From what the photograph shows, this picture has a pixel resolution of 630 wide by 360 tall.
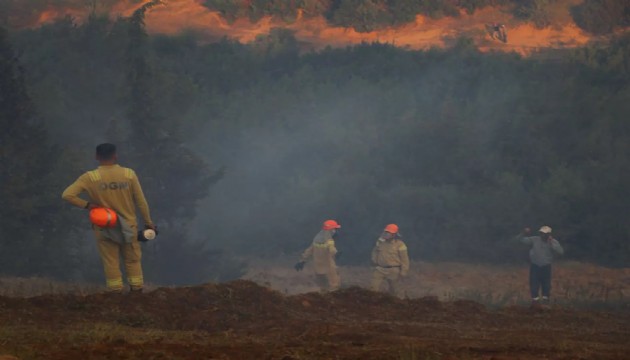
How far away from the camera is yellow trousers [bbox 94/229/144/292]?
12906mm

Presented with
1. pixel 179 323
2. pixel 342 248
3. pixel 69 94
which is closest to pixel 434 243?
pixel 342 248

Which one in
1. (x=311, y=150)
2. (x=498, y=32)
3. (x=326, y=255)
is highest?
(x=498, y=32)

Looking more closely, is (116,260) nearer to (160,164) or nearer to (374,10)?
(160,164)

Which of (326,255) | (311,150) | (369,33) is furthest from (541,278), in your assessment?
(369,33)

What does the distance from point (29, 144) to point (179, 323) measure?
15.3 metres

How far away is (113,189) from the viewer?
12.9 meters

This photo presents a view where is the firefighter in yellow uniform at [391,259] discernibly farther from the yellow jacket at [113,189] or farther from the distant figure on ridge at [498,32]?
the distant figure on ridge at [498,32]

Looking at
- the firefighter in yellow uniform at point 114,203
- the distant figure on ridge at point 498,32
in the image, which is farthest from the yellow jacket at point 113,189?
the distant figure on ridge at point 498,32

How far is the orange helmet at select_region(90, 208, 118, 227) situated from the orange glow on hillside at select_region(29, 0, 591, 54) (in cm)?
4114

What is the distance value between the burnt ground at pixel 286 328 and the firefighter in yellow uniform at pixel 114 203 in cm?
68

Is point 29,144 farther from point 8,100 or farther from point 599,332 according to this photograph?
point 599,332

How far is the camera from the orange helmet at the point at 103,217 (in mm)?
12602

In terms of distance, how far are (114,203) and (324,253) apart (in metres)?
8.36

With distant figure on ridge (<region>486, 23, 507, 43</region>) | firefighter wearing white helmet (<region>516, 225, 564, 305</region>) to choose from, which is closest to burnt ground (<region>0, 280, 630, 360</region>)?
firefighter wearing white helmet (<region>516, 225, 564, 305</region>)
